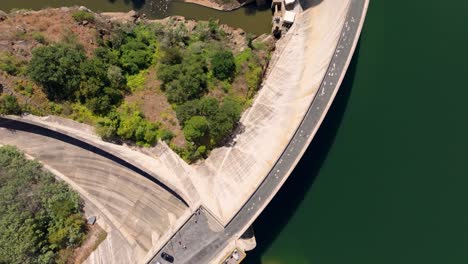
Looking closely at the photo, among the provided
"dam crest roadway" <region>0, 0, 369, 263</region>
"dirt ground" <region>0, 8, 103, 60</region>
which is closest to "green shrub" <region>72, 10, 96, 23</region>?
"dirt ground" <region>0, 8, 103, 60</region>

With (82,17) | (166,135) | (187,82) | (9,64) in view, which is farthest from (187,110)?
(9,64)

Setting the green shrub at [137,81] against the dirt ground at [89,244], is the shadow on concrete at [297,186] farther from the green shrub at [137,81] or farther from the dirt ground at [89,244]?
the green shrub at [137,81]

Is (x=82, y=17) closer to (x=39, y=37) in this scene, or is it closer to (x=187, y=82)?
(x=39, y=37)

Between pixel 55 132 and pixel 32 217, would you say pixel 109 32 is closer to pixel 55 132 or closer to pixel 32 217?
pixel 55 132

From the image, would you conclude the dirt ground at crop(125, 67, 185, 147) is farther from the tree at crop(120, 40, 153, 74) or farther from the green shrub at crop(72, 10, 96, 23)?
the green shrub at crop(72, 10, 96, 23)

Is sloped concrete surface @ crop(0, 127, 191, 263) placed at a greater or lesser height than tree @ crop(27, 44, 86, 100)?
lesser

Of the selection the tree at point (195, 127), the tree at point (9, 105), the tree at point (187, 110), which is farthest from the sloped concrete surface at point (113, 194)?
the tree at point (187, 110)

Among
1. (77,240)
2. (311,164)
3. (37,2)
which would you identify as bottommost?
(77,240)

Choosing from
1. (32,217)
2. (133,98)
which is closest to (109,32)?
(133,98)
